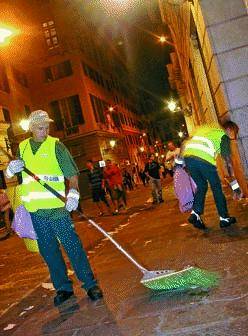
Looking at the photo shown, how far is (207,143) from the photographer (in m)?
6.34

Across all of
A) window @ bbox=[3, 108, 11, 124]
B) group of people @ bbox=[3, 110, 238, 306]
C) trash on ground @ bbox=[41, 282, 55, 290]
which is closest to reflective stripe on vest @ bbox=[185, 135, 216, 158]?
group of people @ bbox=[3, 110, 238, 306]

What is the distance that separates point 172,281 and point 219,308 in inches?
27.0

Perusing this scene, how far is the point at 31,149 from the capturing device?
4.42 meters

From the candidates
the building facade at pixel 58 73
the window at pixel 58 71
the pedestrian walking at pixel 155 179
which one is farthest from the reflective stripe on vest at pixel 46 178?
the window at pixel 58 71

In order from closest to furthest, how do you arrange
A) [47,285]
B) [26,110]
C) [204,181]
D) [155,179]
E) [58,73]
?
1. [47,285]
2. [204,181]
3. [155,179]
4. [26,110]
5. [58,73]

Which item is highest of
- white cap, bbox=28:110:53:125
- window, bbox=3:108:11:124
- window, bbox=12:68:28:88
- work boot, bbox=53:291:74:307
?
window, bbox=12:68:28:88

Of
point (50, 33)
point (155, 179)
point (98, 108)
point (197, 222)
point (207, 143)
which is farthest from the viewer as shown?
point (98, 108)

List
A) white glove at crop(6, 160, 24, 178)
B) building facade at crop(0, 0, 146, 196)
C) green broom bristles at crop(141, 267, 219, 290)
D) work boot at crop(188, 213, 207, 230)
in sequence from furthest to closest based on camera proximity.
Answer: building facade at crop(0, 0, 146, 196), work boot at crop(188, 213, 207, 230), white glove at crop(6, 160, 24, 178), green broom bristles at crop(141, 267, 219, 290)

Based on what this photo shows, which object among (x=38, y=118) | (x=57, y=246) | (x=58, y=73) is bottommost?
(x=57, y=246)

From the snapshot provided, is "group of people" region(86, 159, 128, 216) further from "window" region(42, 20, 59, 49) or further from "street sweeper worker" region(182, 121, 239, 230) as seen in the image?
"window" region(42, 20, 59, 49)

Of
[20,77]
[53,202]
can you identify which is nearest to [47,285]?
[53,202]

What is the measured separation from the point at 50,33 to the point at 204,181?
104 feet

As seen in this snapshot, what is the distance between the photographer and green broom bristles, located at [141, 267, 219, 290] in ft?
12.1

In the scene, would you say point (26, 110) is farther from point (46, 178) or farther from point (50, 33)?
point (46, 178)
